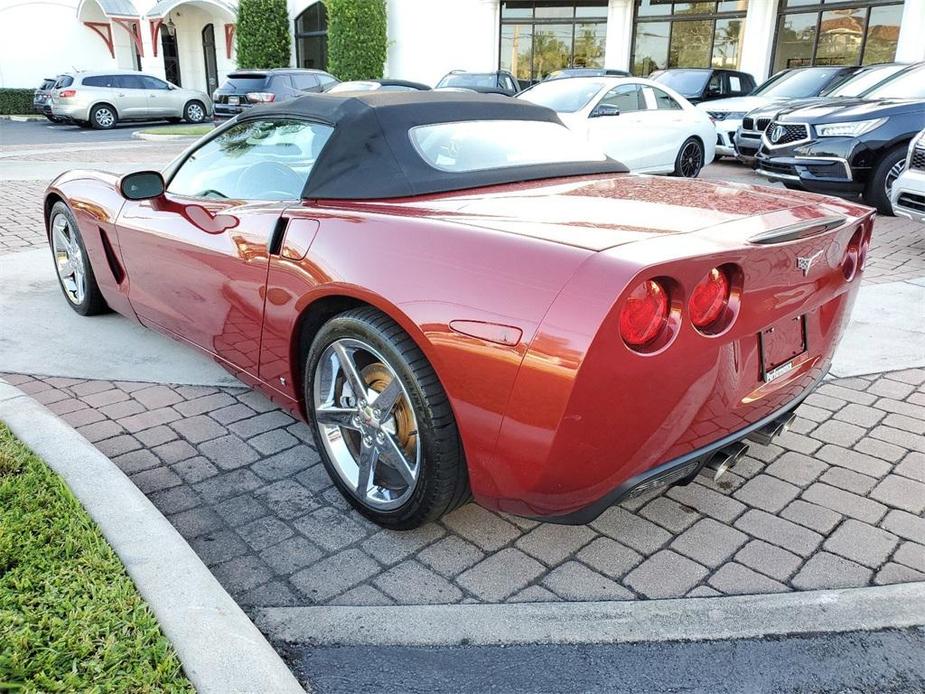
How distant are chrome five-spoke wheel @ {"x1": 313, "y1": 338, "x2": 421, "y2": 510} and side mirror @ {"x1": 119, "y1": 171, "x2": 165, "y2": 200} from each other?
148 centimetres

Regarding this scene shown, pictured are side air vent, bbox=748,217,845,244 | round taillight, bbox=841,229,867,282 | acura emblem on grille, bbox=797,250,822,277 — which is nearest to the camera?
side air vent, bbox=748,217,845,244

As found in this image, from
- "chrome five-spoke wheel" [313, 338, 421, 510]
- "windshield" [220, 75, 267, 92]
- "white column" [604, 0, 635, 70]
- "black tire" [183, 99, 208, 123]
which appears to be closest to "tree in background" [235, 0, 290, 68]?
"black tire" [183, 99, 208, 123]

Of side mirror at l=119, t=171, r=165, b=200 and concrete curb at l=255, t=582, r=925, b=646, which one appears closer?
concrete curb at l=255, t=582, r=925, b=646

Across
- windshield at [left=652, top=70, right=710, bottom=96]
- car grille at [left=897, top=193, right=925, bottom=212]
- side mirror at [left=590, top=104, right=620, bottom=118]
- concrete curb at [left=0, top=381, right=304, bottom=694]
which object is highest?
windshield at [left=652, top=70, right=710, bottom=96]

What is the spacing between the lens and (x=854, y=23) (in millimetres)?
19109

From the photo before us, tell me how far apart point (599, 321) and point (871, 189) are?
7951mm

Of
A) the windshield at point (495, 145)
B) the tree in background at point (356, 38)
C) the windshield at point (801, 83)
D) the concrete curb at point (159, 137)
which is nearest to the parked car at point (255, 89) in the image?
the concrete curb at point (159, 137)

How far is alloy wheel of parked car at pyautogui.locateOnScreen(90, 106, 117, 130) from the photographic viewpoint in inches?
855

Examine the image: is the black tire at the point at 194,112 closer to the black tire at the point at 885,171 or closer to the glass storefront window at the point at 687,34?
the glass storefront window at the point at 687,34

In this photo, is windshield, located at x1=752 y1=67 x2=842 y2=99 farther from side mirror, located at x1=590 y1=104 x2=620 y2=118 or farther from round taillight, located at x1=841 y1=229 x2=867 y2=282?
round taillight, located at x1=841 y1=229 x2=867 y2=282

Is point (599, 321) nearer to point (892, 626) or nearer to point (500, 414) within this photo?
point (500, 414)

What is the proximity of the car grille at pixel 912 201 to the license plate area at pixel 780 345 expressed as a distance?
4639 millimetres

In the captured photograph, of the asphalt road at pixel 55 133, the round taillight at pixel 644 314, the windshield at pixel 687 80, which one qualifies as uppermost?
the windshield at pixel 687 80

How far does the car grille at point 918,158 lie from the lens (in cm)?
652
